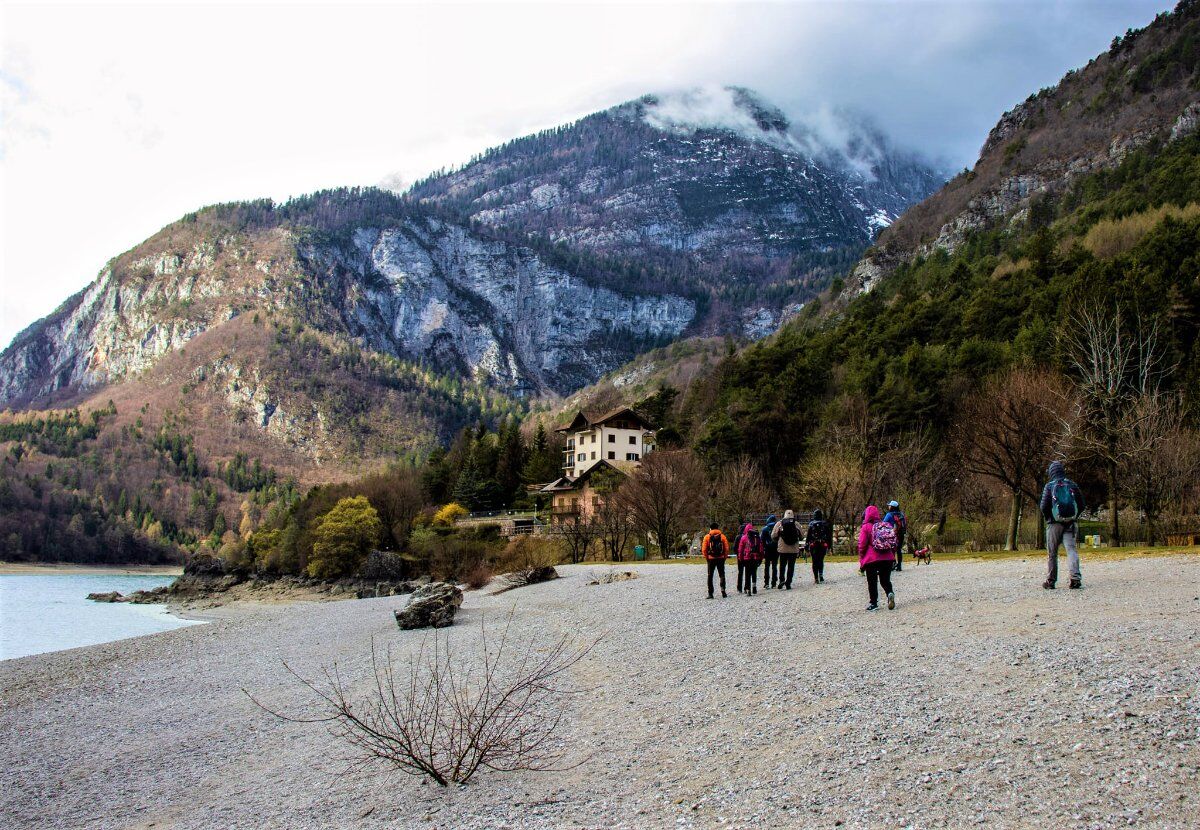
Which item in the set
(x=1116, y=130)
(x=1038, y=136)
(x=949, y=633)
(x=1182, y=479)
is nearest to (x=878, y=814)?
(x=949, y=633)

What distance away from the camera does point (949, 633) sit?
1052cm

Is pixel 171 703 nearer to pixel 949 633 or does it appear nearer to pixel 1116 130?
pixel 949 633

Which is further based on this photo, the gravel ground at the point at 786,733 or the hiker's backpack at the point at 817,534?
the hiker's backpack at the point at 817,534

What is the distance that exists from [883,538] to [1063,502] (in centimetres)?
309

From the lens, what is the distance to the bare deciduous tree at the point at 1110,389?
27922mm

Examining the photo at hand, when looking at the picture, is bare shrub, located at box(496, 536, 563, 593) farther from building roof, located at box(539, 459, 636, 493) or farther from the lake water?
the lake water

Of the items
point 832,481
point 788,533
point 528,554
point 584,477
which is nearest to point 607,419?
point 584,477

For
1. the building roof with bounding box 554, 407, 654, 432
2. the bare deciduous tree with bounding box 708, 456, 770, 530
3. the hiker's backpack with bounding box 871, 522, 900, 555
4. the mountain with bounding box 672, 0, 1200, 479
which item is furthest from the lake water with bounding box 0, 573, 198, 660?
the building roof with bounding box 554, 407, 654, 432

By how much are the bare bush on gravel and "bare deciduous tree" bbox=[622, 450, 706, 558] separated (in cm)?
2622

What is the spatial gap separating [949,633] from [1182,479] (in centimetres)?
2525

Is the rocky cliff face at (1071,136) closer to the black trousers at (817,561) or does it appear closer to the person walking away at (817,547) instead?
the person walking away at (817,547)

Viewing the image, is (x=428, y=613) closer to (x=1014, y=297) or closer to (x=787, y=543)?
(x=787, y=543)

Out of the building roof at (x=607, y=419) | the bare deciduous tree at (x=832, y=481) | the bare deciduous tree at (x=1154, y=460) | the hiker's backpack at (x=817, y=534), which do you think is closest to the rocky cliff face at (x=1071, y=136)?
the building roof at (x=607, y=419)

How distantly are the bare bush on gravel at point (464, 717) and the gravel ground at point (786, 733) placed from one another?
255 mm
